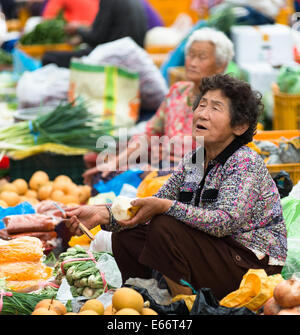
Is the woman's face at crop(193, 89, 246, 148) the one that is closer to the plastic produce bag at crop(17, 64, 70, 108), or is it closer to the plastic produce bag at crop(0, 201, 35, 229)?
the plastic produce bag at crop(0, 201, 35, 229)

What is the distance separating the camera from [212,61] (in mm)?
4188

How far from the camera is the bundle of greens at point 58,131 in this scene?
4738 mm

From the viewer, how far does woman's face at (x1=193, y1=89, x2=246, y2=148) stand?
108 inches

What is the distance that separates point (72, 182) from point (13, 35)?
6399 millimetres

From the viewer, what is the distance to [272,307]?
2408 millimetres

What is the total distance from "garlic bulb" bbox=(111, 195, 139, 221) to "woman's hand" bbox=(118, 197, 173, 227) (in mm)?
21

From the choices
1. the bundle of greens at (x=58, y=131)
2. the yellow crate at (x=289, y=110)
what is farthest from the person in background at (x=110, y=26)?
the yellow crate at (x=289, y=110)

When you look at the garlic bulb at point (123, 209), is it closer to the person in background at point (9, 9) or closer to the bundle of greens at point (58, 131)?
the bundle of greens at point (58, 131)

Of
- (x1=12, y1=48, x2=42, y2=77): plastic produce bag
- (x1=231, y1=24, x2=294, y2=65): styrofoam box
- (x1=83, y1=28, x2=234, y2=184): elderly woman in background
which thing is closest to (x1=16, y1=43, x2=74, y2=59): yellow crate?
(x1=12, y1=48, x2=42, y2=77): plastic produce bag

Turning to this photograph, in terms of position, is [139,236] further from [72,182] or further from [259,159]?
[72,182]

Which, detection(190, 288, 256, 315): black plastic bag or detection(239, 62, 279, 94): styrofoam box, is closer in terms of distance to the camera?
detection(190, 288, 256, 315): black plastic bag

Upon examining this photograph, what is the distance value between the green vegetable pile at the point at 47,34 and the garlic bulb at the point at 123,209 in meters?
5.90

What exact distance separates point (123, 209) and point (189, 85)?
1.89 metres

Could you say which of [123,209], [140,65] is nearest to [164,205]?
[123,209]
